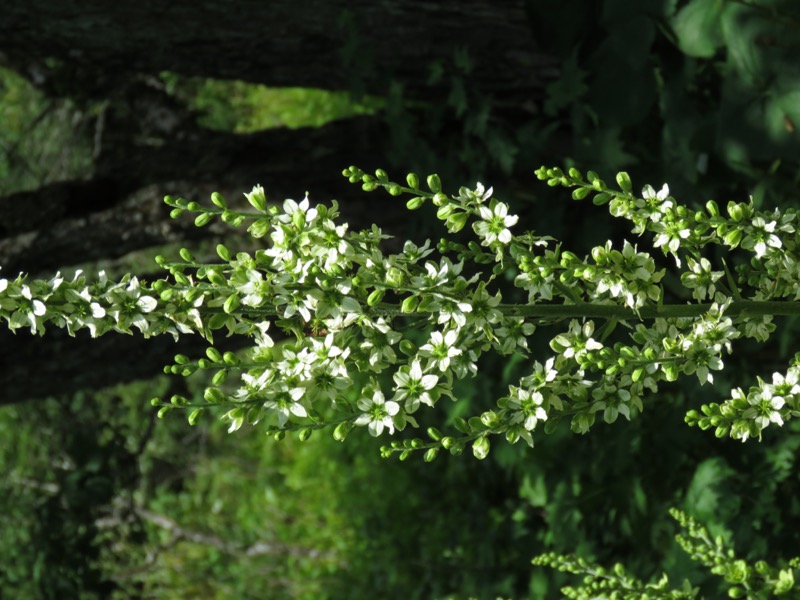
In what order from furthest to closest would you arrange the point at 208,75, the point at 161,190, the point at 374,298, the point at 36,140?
the point at 36,140 < the point at 161,190 < the point at 208,75 < the point at 374,298

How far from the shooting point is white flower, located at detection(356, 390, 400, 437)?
51.9 inches

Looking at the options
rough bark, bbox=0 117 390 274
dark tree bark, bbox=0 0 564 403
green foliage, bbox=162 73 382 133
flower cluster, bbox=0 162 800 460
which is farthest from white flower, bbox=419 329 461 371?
green foliage, bbox=162 73 382 133

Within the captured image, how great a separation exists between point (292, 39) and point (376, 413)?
2.15m

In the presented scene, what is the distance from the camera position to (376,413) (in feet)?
4.38

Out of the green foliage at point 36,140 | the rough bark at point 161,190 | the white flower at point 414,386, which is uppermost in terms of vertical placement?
the white flower at point 414,386

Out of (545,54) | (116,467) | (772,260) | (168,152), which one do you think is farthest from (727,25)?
(116,467)

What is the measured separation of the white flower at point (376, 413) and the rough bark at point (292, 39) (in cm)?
202

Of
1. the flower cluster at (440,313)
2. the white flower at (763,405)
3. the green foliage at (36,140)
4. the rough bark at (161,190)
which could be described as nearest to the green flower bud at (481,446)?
the flower cluster at (440,313)

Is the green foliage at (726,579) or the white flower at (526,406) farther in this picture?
the green foliage at (726,579)

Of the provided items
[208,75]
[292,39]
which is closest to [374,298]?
[292,39]

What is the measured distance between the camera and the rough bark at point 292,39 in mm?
3021

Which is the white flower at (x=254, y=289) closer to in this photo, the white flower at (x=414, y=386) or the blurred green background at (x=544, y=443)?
the white flower at (x=414, y=386)

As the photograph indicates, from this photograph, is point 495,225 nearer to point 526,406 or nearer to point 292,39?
point 526,406

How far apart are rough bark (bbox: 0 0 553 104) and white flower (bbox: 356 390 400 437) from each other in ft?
6.64
